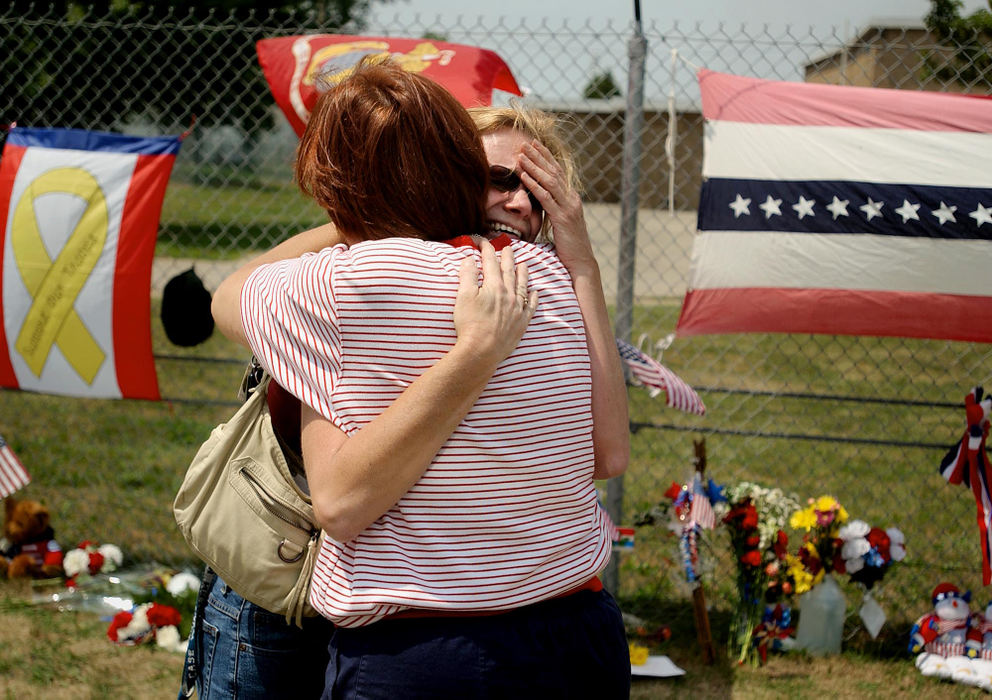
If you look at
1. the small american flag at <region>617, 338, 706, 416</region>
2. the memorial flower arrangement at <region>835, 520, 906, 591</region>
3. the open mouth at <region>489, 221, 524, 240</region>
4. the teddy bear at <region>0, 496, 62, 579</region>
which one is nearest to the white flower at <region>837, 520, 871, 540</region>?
the memorial flower arrangement at <region>835, 520, 906, 591</region>

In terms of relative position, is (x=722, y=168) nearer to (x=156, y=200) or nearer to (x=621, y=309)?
(x=621, y=309)

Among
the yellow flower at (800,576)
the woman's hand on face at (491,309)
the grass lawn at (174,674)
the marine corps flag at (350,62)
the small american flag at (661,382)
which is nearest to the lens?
the woman's hand on face at (491,309)

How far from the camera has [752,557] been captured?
3502 mm

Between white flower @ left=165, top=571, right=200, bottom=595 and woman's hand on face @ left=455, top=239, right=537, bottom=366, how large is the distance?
3033 mm

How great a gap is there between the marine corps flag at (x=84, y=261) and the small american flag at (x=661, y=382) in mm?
1979

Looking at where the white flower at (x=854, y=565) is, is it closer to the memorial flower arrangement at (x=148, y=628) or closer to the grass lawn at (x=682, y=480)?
the grass lawn at (x=682, y=480)

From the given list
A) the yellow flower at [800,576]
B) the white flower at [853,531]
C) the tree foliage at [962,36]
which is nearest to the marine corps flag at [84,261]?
the yellow flower at [800,576]

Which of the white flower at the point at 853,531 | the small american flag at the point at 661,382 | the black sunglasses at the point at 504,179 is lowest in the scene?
the white flower at the point at 853,531

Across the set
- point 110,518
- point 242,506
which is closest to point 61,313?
point 110,518

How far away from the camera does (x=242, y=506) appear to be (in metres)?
1.61

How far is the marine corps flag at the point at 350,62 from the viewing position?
3207mm

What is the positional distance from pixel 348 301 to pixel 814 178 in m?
2.51

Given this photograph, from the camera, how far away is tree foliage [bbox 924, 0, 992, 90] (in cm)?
356

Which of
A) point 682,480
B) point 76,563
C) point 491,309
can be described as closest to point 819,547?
point 682,480
